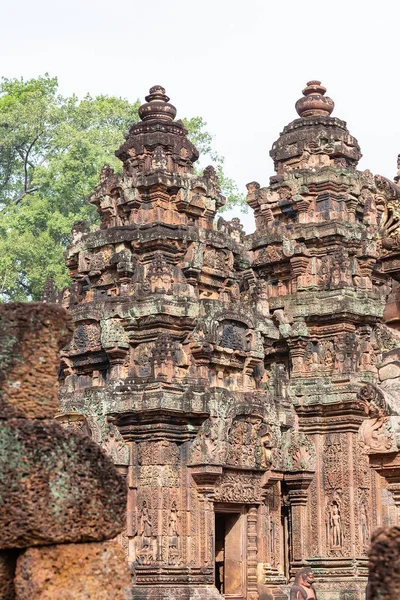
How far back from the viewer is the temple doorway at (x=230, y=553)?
19.7 metres

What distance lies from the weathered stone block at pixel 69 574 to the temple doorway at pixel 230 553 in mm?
14948

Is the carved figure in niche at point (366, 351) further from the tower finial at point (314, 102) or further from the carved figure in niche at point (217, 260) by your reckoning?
the tower finial at point (314, 102)

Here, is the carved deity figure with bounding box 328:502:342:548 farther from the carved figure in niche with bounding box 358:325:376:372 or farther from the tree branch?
the tree branch

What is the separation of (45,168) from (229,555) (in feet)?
56.6

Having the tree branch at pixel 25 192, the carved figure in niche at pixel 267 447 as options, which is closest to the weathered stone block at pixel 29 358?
the carved figure in niche at pixel 267 447

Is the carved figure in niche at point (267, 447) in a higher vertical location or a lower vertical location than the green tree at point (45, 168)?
lower

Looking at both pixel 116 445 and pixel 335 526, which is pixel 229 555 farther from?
pixel 116 445

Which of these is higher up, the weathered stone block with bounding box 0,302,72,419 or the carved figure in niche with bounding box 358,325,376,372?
the carved figure in niche with bounding box 358,325,376,372

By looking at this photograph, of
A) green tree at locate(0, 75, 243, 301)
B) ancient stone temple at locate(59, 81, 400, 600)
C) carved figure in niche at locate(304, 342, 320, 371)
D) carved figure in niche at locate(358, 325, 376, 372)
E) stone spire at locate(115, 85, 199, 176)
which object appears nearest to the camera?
ancient stone temple at locate(59, 81, 400, 600)

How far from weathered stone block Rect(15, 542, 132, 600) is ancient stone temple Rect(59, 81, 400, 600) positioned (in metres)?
14.0

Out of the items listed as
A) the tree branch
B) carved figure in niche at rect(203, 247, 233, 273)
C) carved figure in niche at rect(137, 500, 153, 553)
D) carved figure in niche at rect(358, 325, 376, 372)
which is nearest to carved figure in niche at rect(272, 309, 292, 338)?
carved figure in niche at rect(358, 325, 376, 372)

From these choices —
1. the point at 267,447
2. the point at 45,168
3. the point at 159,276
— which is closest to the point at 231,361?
the point at 267,447

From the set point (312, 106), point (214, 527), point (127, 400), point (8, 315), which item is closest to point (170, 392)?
point (127, 400)

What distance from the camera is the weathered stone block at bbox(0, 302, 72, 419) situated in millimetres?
4926
